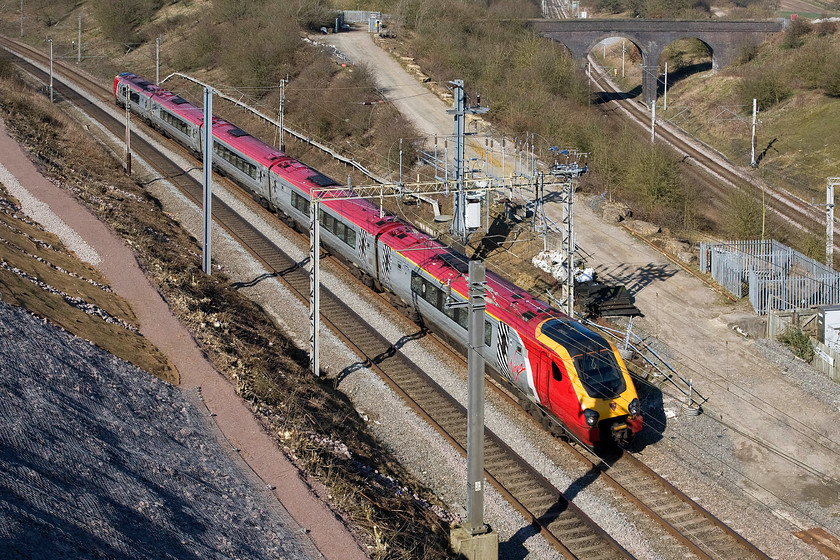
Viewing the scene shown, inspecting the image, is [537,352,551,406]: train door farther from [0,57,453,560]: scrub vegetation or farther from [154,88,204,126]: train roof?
[154,88,204,126]: train roof

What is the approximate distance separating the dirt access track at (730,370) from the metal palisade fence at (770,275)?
0.68 meters

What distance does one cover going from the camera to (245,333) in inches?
940

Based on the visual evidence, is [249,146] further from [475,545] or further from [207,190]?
[475,545]

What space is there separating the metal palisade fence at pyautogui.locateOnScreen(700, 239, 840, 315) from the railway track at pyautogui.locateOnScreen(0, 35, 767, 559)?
11237 millimetres

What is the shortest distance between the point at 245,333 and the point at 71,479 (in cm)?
1095

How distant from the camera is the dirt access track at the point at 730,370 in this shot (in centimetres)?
1894

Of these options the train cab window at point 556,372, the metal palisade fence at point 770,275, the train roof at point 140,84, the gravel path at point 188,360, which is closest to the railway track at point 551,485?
the train cab window at point 556,372

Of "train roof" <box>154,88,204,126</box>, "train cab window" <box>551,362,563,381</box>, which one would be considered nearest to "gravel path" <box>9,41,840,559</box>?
"train cab window" <box>551,362,563,381</box>

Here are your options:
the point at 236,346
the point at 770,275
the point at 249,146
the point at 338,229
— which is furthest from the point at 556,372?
the point at 249,146

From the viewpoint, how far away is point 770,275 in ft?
91.7

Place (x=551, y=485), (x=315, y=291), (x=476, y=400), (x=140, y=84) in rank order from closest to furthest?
1. (x=476, y=400)
2. (x=551, y=485)
3. (x=315, y=291)
4. (x=140, y=84)

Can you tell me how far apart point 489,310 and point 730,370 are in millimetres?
7649

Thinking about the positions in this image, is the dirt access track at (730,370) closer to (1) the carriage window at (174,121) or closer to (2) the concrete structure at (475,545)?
(2) the concrete structure at (475,545)

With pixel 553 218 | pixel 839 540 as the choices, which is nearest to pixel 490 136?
pixel 553 218
